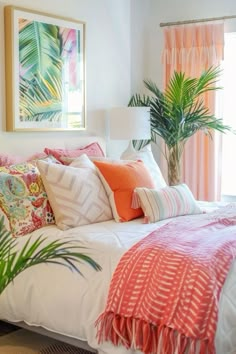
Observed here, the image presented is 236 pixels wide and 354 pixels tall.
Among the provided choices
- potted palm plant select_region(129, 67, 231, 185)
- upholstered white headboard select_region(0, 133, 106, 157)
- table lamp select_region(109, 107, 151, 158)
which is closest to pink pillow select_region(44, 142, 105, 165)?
upholstered white headboard select_region(0, 133, 106, 157)

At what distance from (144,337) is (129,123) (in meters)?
2.08

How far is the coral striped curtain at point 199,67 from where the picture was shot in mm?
4246

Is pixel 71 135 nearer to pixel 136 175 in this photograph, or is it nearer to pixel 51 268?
pixel 136 175

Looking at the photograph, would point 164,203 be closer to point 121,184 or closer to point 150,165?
point 121,184

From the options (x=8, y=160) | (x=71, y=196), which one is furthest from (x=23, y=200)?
(x=8, y=160)

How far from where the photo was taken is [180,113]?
160 inches

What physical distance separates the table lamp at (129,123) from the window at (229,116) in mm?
798

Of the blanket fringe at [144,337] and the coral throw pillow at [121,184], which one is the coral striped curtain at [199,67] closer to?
the coral throw pillow at [121,184]

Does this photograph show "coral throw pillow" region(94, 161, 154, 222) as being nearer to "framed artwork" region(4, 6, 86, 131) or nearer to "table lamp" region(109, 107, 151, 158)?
"framed artwork" region(4, 6, 86, 131)

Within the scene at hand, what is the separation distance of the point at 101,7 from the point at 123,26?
13.6 inches

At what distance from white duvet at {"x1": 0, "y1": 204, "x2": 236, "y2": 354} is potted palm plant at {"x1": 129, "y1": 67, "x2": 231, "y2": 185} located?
163cm

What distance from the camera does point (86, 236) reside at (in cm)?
254

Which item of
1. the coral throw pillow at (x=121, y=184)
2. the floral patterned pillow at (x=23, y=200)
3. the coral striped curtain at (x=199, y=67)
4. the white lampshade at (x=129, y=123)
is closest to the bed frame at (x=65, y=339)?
the floral patterned pillow at (x=23, y=200)

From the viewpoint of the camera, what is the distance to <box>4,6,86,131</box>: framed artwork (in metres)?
3.28
